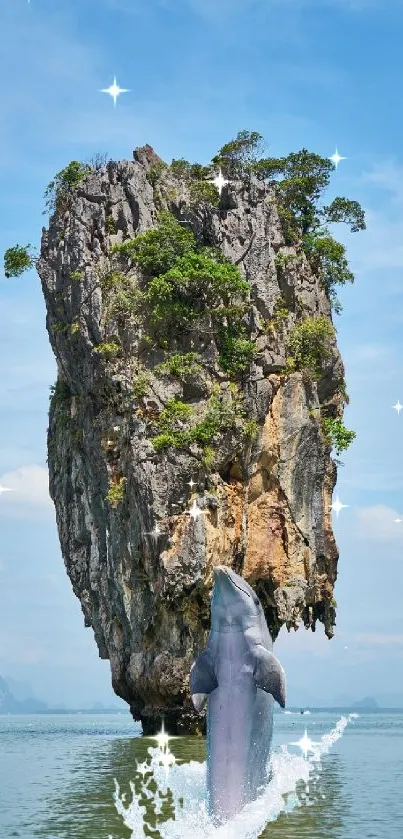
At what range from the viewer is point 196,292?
81.6 ft

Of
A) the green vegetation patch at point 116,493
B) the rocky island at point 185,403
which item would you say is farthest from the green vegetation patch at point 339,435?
the green vegetation patch at point 116,493

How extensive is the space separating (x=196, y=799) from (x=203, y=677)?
4.01 meters

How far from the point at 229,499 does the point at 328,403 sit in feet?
15.4

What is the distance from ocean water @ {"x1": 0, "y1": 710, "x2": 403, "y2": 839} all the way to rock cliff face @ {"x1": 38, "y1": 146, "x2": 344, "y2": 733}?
10.3ft

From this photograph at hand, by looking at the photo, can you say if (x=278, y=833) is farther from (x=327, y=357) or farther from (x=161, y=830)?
(x=327, y=357)

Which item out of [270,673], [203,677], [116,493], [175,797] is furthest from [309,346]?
[270,673]

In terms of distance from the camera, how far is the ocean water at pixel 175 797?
11.3 m

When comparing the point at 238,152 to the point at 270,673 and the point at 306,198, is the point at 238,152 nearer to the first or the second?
the point at 306,198

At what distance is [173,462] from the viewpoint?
23156 mm

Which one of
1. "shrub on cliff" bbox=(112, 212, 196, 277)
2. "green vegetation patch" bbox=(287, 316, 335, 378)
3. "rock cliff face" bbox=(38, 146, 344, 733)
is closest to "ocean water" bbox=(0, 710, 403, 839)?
"rock cliff face" bbox=(38, 146, 344, 733)

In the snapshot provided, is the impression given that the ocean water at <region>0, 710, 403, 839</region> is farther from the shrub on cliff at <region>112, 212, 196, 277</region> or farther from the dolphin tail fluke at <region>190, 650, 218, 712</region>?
the shrub on cliff at <region>112, 212, 196, 277</region>

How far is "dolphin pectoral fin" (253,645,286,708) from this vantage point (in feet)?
29.2

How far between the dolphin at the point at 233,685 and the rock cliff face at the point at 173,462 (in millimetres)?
12981

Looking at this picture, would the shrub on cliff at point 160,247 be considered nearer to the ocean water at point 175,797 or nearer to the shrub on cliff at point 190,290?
the shrub on cliff at point 190,290
